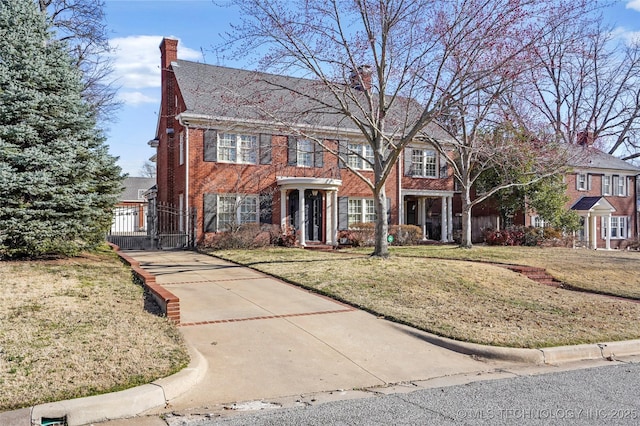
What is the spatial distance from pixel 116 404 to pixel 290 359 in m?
2.29

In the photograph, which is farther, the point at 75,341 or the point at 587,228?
the point at 587,228

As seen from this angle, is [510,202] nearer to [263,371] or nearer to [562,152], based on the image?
Answer: [562,152]

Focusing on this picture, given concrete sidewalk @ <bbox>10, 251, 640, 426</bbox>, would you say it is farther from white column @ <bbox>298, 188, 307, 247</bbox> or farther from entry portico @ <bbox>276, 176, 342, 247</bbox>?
entry portico @ <bbox>276, 176, 342, 247</bbox>

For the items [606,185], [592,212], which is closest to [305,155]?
[592,212]

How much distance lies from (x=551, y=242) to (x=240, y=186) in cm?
1493

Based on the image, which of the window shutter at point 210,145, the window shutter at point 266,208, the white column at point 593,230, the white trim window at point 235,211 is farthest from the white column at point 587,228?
the window shutter at point 210,145

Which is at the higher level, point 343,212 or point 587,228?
point 343,212

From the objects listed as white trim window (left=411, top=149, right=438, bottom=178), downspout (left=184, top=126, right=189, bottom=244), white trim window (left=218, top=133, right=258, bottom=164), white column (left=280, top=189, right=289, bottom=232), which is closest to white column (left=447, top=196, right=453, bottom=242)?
white trim window (left=411, top=149, right=438, bottom=178)

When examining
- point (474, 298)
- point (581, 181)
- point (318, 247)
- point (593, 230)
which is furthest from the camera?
point (581, 181)

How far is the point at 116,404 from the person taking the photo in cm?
471

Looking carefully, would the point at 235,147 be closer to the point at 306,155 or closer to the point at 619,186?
the point at 306,155

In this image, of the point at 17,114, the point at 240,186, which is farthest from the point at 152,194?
the point at 17,114

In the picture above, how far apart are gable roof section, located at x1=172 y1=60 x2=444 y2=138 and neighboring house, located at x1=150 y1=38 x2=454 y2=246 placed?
0.23 ft

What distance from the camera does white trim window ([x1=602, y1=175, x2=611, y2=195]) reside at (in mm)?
35031
